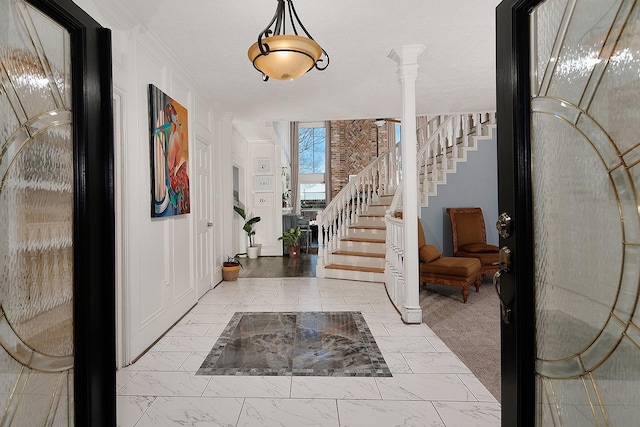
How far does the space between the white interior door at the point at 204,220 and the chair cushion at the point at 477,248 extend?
11.9 feet

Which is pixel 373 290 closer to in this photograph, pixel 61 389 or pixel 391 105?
pixel 391 105

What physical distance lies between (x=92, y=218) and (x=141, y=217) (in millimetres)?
1617

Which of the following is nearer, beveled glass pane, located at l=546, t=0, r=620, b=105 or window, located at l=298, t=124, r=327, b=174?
beveled glass pane, located at l=546, t=0, r=620, b=105

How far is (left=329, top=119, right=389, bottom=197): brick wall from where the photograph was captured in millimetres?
10750

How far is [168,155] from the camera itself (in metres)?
3.16

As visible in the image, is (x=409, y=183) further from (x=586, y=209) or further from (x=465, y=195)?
(x=465, y=195)

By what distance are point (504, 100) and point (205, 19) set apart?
245 cm

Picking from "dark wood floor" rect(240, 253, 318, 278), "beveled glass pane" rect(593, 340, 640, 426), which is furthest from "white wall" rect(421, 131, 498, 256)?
"beveled glass pane" rect(593, 340, 640, 426)

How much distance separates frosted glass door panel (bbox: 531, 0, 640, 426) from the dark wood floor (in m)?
4.80

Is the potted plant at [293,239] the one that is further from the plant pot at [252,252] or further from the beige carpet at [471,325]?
the beige carpet at [471,325]

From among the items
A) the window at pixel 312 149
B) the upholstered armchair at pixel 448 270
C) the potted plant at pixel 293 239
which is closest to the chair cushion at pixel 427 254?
the upholstered armchair at pixel 448 270

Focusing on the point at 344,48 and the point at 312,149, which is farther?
the point at 312,149

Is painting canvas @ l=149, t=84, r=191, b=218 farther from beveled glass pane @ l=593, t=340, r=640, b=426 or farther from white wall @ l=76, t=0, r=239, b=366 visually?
beveled glass pane @ l=593, t=340, r=640, b=426

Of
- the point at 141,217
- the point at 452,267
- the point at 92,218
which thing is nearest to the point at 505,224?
the point at 92,218
